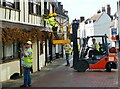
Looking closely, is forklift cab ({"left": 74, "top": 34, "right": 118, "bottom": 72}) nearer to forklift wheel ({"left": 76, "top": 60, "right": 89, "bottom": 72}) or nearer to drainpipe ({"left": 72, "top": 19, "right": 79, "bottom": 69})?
forklift wheel ({"left": 76, "top": 60, "right": 89, "bottom": 72})

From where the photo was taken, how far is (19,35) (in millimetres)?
17312

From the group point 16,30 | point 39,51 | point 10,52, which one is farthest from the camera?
point 39,51

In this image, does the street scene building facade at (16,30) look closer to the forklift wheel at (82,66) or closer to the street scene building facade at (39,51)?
the street scene building facade at (39,51)

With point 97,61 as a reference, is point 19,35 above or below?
above

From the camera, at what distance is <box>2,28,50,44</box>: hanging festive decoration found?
51.2 ft

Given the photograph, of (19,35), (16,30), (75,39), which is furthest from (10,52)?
(75,39)

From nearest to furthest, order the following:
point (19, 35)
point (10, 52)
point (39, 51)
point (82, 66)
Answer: point (19, 35) < point (10, 52) < point (82, 66) < point (39, 51)

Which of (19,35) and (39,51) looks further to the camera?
(39,51)

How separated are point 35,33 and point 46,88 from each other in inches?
286

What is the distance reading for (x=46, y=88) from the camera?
13883 mm

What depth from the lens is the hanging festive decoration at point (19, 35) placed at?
51.2ft

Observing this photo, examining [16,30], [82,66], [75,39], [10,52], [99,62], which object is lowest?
[82,66]

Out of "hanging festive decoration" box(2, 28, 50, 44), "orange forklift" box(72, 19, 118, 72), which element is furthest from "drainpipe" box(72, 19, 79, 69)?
"hanging festive decoration" box(2, 28, 50, 44)

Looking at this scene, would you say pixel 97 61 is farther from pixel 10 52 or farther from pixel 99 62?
pixel 10 52
